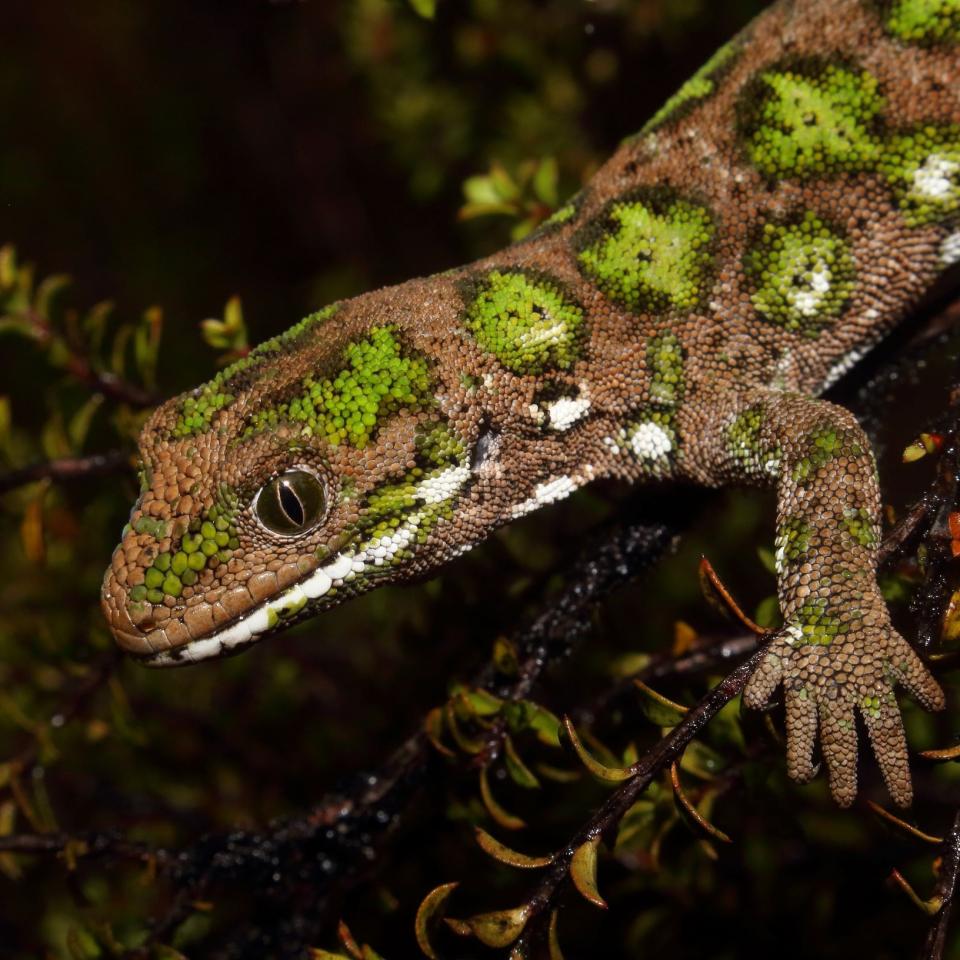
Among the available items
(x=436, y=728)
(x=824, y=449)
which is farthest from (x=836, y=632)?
(x=436, y=728)

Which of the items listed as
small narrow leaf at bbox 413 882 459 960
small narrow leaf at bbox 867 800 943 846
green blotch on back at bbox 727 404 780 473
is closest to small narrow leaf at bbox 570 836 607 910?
small narrow leaf at bbox 413 882 459 960

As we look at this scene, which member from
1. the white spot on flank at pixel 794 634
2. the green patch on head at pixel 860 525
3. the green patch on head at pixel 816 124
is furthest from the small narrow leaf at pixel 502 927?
the green patch on head at pixel 816 124

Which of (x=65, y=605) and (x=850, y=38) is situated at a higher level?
(x=850, y=38)

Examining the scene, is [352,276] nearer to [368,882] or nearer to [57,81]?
[368,882]

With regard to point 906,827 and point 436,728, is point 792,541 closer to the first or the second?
point 906,827

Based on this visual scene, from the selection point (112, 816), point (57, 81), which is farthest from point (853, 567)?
point (57, 81)
